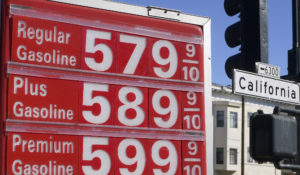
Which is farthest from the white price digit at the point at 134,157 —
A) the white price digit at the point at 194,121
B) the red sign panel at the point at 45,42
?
the red sign panel at the point at 45,42

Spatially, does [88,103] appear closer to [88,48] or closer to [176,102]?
[88,48]

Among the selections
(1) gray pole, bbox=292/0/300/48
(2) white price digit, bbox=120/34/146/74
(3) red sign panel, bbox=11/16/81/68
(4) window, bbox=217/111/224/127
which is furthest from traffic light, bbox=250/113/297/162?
(4) window, bbox=217/111/224/127

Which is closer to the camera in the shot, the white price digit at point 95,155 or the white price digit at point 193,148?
the white price digit at point 95,155

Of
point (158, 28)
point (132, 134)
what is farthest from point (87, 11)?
point (132, 134)

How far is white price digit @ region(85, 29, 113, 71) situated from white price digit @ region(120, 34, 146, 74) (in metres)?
0.16

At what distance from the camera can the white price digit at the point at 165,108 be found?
535 cm

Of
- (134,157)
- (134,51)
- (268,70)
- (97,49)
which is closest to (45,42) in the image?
(97,49)

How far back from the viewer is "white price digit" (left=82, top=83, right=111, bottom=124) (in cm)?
503

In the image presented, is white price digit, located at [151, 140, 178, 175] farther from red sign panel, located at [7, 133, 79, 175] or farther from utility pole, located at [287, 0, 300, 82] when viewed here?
utility pole, located at [287, 0, 300, 82]

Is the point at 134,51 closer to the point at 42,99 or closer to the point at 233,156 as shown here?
the point at 42,99

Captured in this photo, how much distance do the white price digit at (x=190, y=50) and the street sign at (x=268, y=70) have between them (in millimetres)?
1812

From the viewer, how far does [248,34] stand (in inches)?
288

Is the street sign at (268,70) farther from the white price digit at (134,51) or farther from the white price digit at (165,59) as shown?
the white price digit at (134,51)

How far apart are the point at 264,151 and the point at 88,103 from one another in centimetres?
145
